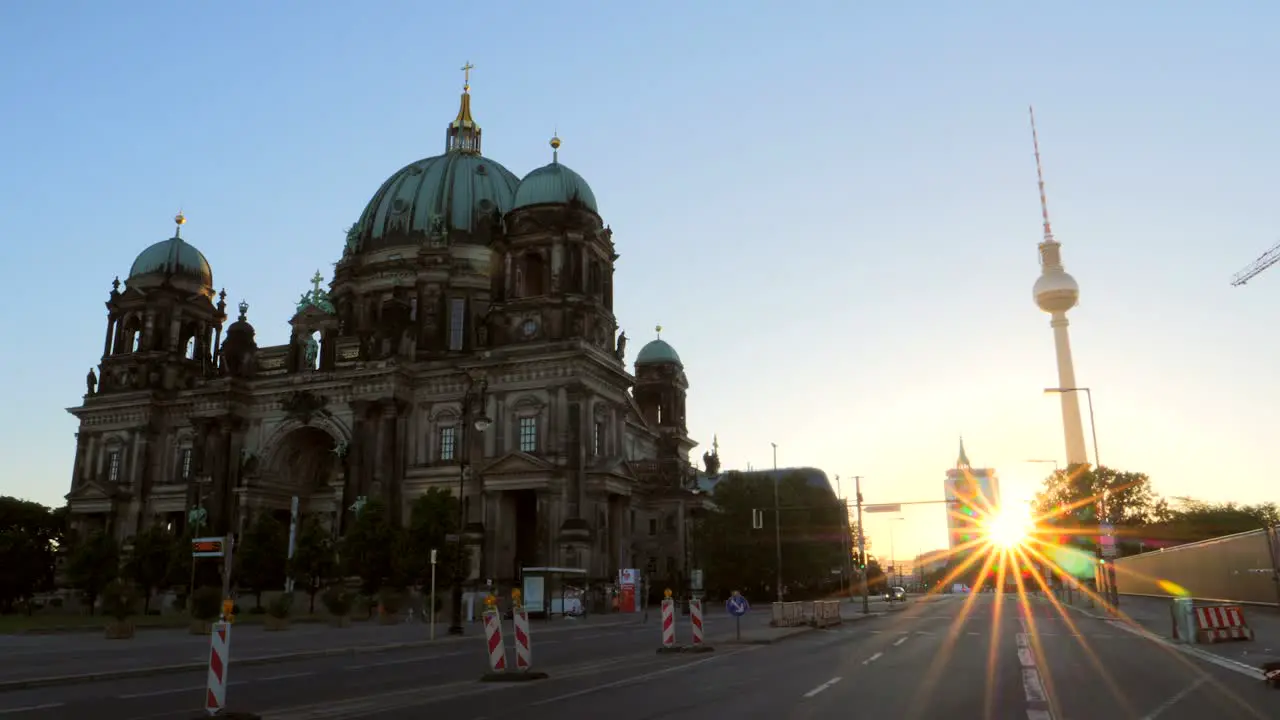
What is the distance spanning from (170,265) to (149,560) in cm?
2998

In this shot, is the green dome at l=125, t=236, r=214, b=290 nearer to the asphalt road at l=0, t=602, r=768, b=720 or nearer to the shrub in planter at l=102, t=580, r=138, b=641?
the shrub in planter at l=102, t=580, r=138, b=641

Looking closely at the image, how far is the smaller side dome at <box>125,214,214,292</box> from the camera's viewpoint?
7981 cm

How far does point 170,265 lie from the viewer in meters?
80.4

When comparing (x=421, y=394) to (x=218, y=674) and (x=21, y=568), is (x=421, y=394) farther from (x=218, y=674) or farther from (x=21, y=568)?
(x=218, y=674)

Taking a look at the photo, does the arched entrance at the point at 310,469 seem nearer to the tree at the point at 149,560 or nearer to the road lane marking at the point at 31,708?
the tree at the point at 149,560

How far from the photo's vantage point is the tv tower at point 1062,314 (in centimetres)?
17512

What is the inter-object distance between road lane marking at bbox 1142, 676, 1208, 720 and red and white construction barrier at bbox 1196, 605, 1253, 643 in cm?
988

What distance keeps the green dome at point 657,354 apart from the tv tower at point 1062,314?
10592cm

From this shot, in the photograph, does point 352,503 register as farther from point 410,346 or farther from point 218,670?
point 218,670

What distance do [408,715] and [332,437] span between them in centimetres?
6033

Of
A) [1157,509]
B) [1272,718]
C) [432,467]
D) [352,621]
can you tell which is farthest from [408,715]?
[1157,509]

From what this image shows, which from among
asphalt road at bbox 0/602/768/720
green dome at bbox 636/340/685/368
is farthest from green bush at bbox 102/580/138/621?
green dome at bbox 636/340/685/368

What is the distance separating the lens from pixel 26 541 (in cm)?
6078

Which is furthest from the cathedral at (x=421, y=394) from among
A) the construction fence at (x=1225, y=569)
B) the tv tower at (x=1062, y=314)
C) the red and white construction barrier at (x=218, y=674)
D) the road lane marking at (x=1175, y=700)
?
the tv tower at (x=1062, y=314)
